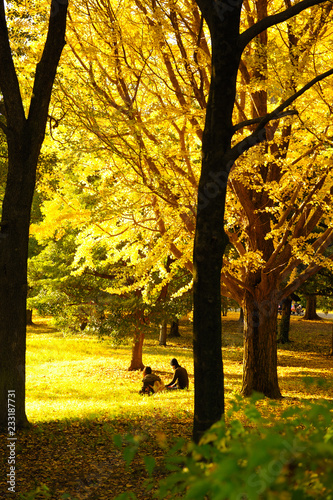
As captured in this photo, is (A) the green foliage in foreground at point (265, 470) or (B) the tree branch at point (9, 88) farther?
(B) the tree branch at point (9, 88)

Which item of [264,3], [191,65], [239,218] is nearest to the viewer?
[191,65]

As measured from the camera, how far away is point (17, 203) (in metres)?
6.90

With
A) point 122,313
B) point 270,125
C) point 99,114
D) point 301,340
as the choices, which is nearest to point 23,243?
point 99,114

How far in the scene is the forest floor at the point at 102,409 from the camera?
17.3ft

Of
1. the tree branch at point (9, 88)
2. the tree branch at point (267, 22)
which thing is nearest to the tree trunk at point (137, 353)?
the tree branch at point (9, 88)

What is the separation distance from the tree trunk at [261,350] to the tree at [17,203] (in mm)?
5195

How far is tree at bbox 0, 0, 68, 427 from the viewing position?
6863mm

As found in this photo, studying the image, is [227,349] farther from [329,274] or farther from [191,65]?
[191,65]

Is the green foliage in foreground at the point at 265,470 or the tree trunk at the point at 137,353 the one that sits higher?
the green foliage in foreground at the point at 265,470

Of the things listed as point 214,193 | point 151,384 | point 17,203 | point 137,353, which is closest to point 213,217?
point 214,193

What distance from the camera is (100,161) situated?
10148 millimetres

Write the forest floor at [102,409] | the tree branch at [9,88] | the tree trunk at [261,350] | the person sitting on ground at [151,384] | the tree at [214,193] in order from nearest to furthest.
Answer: the tree at [214,193] < the forest floor at [102,409] < the tree branch at [9,88] < the tree trunk at [261,350] < the person sitting on ground at [151,384]

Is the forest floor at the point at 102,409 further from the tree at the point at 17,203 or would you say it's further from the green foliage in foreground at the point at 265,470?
the tree at the point at 17,203

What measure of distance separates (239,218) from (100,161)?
3.14 metres
